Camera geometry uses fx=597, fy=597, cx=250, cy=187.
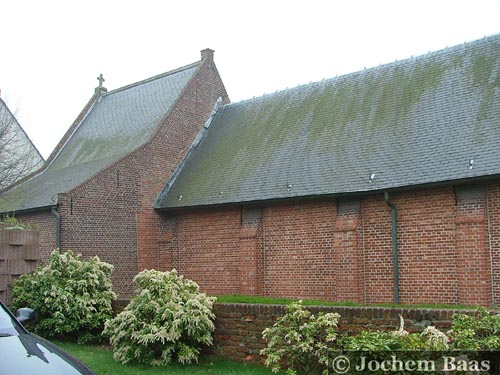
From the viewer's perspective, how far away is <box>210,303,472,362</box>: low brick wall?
819 cm

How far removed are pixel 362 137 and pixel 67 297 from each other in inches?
376

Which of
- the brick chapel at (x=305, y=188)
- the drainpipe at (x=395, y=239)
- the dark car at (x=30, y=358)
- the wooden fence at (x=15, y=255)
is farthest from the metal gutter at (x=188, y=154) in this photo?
the dark car at (x=30, y=358)

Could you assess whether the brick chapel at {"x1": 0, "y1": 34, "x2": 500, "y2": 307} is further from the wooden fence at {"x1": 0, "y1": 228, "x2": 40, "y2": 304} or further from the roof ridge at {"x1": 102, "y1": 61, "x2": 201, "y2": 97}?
the wooden fence at {"x1": 0, "y1": 228, "x2": 40, "y2": 304}

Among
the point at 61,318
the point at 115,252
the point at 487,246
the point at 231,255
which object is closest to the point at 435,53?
the point at 487,246

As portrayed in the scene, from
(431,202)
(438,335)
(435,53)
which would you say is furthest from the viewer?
(435,53)

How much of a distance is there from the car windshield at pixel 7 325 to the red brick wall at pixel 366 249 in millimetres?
10919

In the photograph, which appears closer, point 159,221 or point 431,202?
point 431,202

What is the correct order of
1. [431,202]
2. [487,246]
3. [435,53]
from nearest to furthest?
1. [487,246]
2. [431,202]
3. [435,53]

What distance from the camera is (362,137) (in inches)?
701

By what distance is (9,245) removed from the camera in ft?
43.5

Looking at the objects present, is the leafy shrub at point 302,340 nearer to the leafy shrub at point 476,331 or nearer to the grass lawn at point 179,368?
the grass lawn at point 179,368

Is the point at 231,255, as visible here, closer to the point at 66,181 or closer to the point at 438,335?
the point at 66,181

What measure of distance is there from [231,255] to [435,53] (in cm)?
925

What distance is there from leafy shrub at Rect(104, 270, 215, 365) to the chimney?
15.4 m
